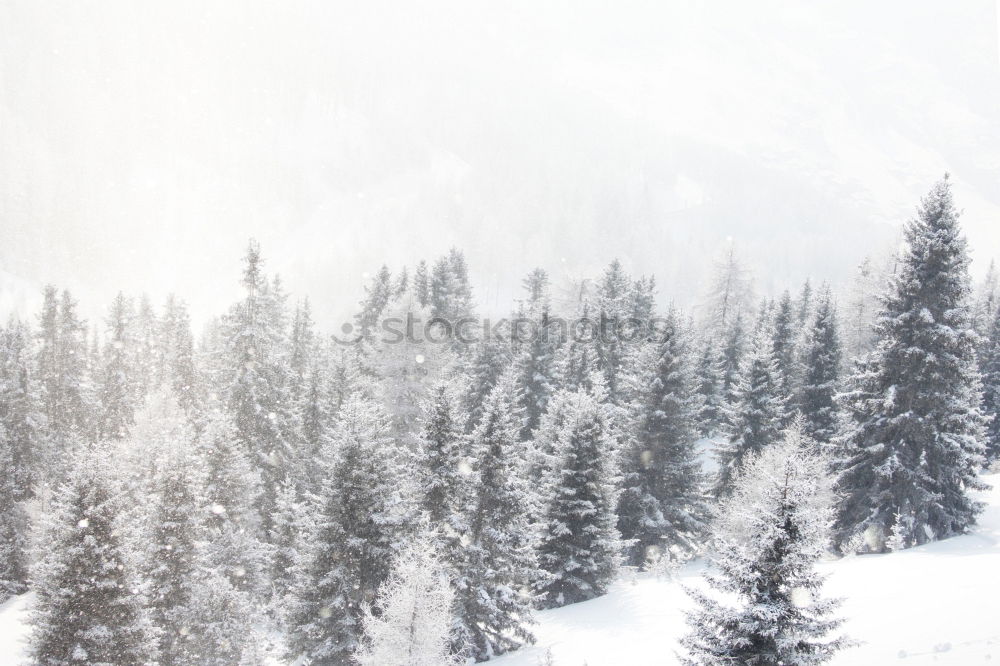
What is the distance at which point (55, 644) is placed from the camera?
16.5 metres

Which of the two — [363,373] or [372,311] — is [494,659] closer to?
[363,373]

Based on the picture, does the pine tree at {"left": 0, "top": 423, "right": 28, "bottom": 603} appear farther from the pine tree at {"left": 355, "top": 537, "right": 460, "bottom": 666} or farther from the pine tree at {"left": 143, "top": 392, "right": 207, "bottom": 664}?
the pine tree at {"left": 355, "top": 537, "right": 460, "bottom": 666}

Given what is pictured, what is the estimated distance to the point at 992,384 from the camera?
1594 inches

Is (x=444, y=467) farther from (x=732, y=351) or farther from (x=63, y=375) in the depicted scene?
(x=63, y=375)

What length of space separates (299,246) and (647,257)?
97.9m

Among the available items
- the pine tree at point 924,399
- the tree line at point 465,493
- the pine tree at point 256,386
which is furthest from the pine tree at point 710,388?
the pine tree at point 256,386

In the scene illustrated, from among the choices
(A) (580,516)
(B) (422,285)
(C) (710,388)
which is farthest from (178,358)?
(C) (710,388)

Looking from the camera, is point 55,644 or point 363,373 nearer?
point 55,644

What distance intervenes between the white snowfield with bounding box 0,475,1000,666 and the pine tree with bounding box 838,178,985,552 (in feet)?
5.03

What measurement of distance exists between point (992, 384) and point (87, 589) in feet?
159

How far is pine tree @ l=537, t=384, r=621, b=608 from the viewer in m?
24.2

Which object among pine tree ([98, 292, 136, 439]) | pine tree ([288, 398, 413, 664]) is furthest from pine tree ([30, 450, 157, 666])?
pine tree ([98, 292, 136, 439])

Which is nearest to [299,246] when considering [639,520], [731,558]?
[639,520]

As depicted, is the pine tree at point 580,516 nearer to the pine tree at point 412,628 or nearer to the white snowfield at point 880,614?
the white snowfield at point 880,614
